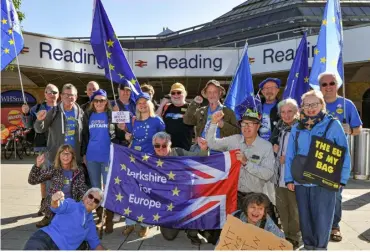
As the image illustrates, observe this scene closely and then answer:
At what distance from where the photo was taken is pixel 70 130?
5.46 meters

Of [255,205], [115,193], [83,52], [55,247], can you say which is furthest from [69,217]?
[83,52]

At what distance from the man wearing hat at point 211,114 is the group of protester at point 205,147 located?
14mm

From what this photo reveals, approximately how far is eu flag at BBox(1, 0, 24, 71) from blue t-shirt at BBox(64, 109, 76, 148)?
41.7 inches

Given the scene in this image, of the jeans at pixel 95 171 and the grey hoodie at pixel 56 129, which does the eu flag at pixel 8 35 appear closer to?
the grey hoodie at pixel 56 129

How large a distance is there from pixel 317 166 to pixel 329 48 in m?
2.22

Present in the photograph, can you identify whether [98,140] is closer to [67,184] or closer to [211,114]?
[67,184]

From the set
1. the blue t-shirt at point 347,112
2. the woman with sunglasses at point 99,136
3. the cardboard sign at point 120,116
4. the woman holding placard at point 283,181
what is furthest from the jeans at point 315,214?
the woman with sunglasses at point 99,136

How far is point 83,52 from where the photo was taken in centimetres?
1559

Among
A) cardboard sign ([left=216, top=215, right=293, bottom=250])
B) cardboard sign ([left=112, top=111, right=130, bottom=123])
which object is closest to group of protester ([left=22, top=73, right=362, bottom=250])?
cardboard sign ([left=112, top=111, right=130, bottom=123])

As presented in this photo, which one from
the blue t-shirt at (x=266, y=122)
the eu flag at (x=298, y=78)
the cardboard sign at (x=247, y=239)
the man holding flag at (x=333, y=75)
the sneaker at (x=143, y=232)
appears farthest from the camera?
the eu flag at (x=298, y=78)

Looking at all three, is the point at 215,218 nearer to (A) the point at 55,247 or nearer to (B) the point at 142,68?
(A) the point at 55,247

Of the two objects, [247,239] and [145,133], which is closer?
[247,239]

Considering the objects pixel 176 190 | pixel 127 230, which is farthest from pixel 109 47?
pixel 127 230

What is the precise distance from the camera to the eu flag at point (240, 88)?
6059 mm
